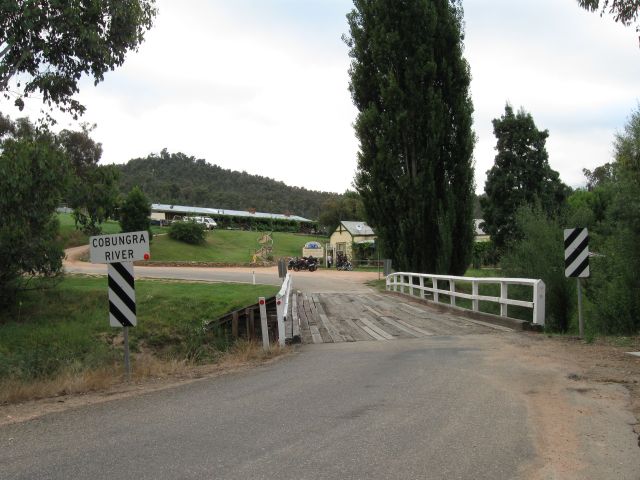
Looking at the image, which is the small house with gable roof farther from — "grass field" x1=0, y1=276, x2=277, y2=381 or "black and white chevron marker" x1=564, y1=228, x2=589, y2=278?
"black and white chevron marker" x1=564, y1=228, x2=589, y2=278

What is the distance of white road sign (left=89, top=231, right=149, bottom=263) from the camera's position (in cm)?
824

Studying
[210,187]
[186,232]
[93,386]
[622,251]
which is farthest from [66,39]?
[210,187]

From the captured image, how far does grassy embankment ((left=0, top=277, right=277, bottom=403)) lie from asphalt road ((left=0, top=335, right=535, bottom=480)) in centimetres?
352

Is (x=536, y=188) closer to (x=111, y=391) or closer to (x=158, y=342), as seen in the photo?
(x=158, y=342)

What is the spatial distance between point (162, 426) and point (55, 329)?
47.2 ft

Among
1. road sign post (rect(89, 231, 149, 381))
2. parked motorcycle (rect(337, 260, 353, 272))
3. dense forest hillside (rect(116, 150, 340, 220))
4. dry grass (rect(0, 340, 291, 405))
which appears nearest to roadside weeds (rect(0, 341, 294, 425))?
dry grass (rect(0, 340, 291, 405))

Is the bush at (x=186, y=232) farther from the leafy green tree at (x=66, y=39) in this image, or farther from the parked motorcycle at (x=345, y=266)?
the leafy green tree at (x=66, y=39)

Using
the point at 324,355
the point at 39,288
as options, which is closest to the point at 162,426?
the point at 324,355

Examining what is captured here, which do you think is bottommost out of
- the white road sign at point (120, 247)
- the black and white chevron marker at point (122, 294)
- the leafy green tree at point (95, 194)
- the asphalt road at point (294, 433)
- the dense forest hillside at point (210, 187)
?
the asphalt road at point (294, 433)

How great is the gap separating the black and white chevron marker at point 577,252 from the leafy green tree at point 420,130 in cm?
1312

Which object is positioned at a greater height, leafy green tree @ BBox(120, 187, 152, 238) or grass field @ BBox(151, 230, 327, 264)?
leafy green tree @ BBox(120, 187, 152, 238)

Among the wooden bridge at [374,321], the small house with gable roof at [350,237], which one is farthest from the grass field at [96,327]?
the small house with gable roof at [350,237]

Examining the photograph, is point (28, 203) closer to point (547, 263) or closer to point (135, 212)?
point (547, 263)

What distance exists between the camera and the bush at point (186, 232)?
58.3 metres
